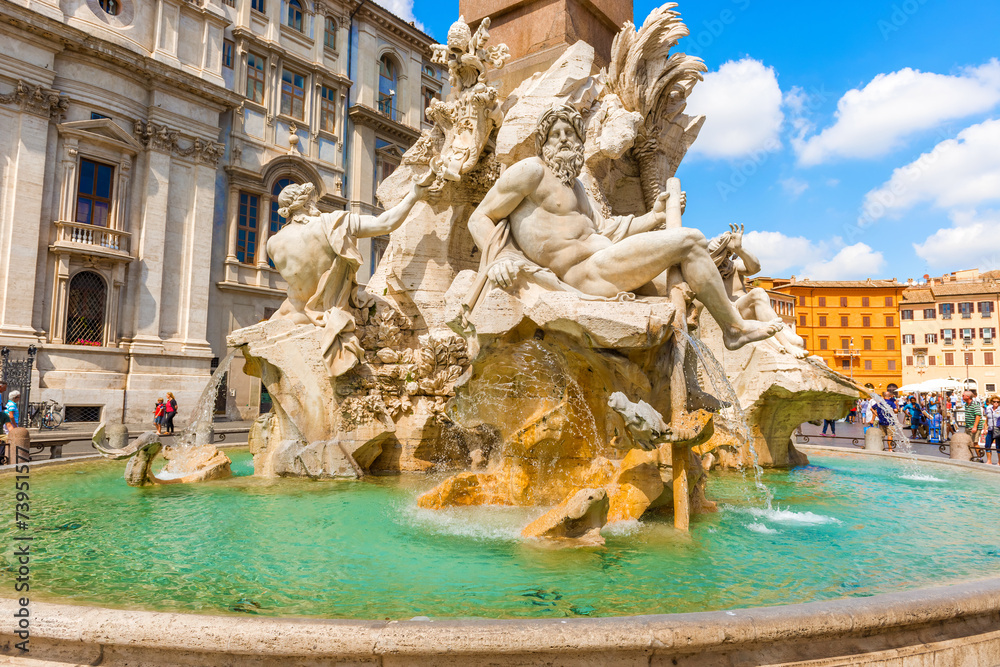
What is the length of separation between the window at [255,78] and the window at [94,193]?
6.24 meters

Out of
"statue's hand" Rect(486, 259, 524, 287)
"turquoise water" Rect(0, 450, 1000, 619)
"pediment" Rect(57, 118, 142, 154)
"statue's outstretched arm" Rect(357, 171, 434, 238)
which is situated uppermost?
"pediment" Rect(57, 118, 142, 154)

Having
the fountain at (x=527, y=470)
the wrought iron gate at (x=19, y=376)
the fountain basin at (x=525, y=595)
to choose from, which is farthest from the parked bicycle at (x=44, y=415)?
the fountain basin at (x=525, y=595)

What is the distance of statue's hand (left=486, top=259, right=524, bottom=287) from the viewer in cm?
489

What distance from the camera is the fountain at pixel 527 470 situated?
2.43 m

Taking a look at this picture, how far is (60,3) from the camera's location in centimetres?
1884

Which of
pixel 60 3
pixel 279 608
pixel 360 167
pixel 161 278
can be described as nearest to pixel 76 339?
pixel 161 278

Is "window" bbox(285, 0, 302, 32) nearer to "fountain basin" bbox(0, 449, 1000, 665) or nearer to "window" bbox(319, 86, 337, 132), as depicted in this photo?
"window" bbox(319, 86, 337, 132)

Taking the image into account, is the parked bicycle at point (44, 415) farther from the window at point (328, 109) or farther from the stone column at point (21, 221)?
the window at point (328, 109)

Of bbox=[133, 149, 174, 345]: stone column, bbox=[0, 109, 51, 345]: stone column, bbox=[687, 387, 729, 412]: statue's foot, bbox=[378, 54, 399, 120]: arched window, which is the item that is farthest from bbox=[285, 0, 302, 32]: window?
bbox=[687, 387, 729, 412]: statue's foot

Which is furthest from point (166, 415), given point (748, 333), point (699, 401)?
point (748, 333)

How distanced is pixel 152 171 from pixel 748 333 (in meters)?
20.9

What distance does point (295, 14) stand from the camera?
25703 millimetres

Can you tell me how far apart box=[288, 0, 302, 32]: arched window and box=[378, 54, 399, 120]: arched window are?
3.85 m

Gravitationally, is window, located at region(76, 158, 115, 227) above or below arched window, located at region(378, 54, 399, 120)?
below
